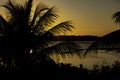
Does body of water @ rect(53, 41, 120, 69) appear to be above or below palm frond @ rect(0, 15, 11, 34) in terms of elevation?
below

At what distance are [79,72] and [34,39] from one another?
8.12 feet

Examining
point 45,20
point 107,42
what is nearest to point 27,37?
point 45,20

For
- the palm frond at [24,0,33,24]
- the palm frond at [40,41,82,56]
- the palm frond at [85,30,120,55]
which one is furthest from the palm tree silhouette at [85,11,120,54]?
the palm frond at [24,0,33,24]

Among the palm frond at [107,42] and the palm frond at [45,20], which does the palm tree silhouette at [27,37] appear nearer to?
the palm frond at [45,20]

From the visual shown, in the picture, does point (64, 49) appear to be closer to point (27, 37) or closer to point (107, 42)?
point (27, 37)

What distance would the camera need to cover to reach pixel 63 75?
1271 cm

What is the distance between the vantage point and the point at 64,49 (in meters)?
13.4

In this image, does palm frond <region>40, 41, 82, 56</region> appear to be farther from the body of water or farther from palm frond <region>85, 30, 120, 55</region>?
palm frond <region>85, 30, 120, 55</region>

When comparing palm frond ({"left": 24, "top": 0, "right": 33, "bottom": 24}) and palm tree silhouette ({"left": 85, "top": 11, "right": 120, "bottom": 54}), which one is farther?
palm frond ({"left": 24, "top": 0, "right": 33, "bottom": 24})

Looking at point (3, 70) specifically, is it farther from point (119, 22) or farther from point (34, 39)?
point (119, 22)

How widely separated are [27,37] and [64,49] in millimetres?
1707

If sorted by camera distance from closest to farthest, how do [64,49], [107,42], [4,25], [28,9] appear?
[107,42] < [64,49] < [4,25] < [28,9]

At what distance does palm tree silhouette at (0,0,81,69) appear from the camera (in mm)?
13547

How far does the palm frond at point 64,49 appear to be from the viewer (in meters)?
13.2
